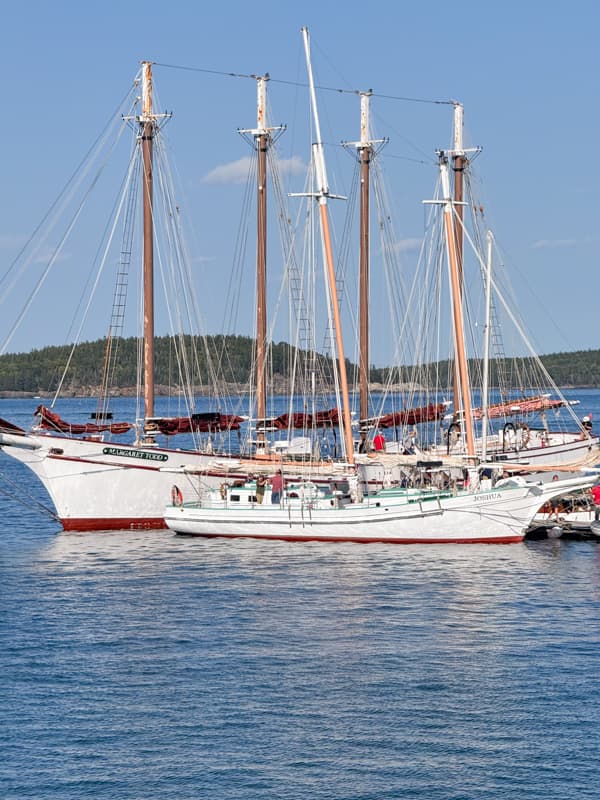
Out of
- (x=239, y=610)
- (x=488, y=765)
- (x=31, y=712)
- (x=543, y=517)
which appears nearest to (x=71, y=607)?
(x=239, y=610)

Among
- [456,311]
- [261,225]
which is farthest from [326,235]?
[261,225]

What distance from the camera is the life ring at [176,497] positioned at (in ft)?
212

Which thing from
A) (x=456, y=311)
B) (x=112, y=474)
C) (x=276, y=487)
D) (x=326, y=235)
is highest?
(x=326, y=235)

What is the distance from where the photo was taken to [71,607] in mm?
47656

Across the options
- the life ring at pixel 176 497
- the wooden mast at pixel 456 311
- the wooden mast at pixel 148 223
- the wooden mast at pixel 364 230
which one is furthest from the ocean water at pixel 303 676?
the wooden mast at pixel 364 230

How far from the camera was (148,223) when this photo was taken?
7131 centimetres

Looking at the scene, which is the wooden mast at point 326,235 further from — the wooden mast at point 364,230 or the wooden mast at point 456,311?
the wooden mast at point 364,230

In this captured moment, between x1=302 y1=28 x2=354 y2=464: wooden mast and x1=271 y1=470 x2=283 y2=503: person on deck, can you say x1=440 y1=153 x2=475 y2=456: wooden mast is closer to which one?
x1=302 y1=28 x2=354 y2=464: wooden mast

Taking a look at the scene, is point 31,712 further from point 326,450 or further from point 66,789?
point 326,450

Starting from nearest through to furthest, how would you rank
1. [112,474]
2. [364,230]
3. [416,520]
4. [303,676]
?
[303,676] → [416,520] → [112,474] → [364,230]

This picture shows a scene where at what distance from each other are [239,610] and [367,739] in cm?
1441

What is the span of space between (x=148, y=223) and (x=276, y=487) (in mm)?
17045

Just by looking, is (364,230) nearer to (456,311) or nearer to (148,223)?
(148,223)

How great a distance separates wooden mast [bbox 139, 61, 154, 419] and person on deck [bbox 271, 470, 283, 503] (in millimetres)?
10064
